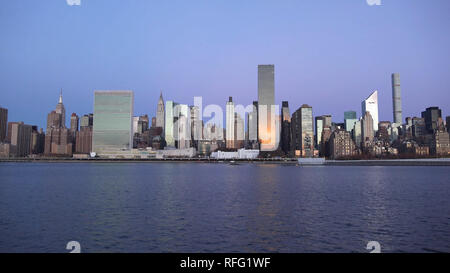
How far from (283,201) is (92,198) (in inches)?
1238

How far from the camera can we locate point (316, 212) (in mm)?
41781

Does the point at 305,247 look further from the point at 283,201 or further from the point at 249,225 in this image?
the point at 283,201

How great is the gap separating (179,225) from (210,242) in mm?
7284

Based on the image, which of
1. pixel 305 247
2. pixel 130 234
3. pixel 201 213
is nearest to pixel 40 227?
pixel 130 234

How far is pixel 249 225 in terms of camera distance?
33.8 m
